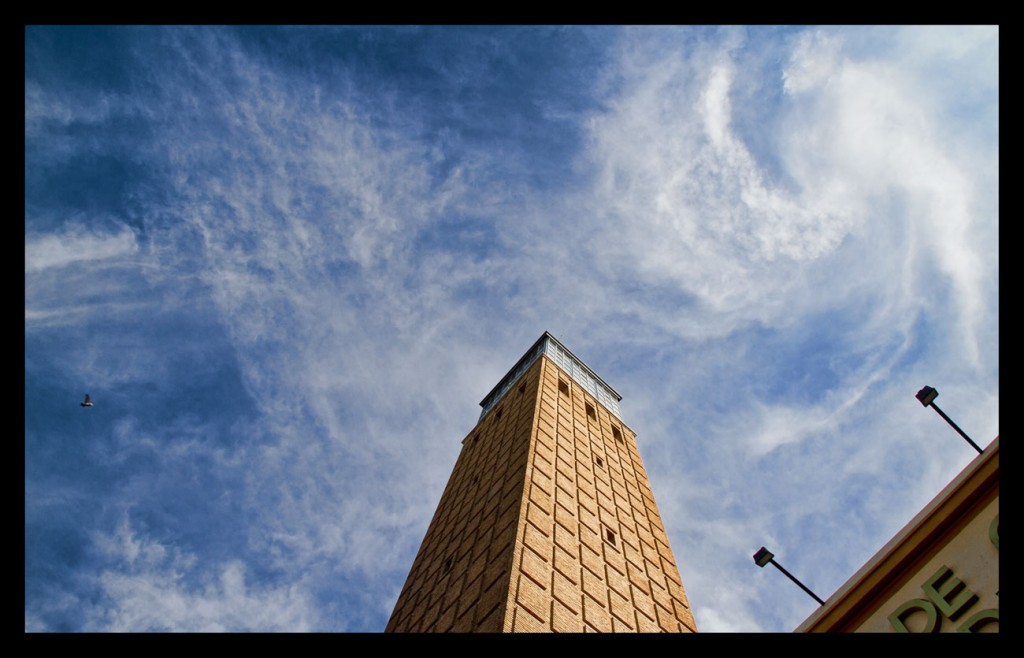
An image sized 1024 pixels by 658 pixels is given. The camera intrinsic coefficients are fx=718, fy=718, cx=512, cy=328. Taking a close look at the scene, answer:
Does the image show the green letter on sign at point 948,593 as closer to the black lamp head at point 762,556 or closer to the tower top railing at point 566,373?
the black lamp head at point 762,556

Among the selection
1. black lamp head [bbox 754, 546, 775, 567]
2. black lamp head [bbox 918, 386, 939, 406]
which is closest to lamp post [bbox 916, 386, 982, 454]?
black lamp head [bbox 918, 386, 939, 406]

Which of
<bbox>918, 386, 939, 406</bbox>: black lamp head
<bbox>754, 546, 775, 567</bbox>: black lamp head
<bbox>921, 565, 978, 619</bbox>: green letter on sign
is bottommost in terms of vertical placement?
<bbox>921, 565, 978, 619</bbox>: green letter on sign

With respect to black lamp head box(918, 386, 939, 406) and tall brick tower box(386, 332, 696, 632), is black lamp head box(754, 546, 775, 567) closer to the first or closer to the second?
black lamp head box(918, 386, 939, 406)

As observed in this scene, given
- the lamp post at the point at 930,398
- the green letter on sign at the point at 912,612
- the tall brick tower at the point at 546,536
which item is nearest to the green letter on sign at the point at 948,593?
the green letter on sign at the point at 912,612

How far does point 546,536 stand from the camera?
1215 cm

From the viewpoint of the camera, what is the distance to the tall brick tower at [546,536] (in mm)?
10344

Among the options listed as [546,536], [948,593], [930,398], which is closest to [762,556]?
[930,398]

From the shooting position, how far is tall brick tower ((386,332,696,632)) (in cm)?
1034

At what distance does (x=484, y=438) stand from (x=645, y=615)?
1027cm

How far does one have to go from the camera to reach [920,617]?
5.02 metres

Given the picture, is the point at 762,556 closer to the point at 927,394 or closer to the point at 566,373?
the point at 927,394
